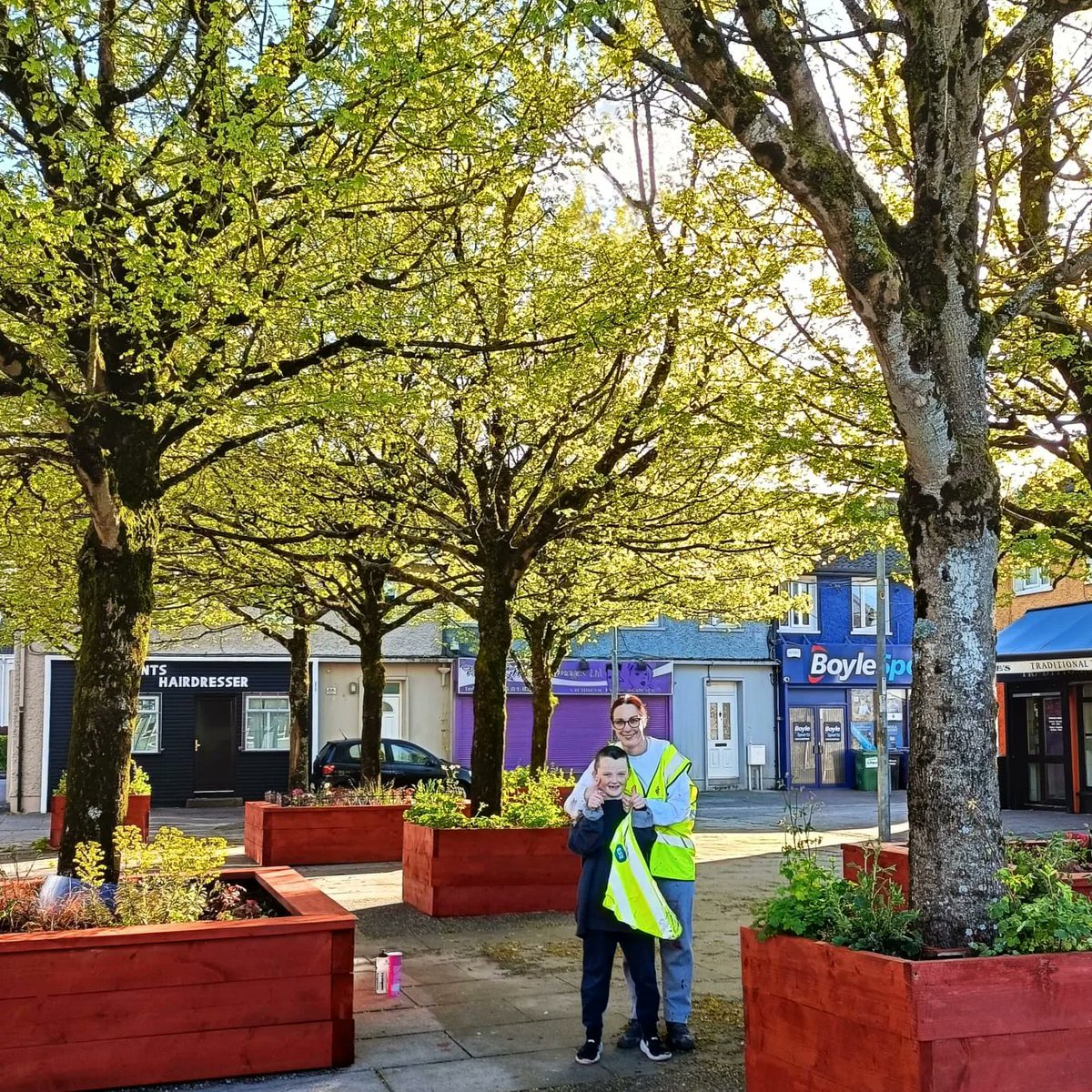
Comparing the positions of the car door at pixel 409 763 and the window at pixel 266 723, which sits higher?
the window at pixel 266 723

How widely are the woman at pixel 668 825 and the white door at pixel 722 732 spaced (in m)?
29.4

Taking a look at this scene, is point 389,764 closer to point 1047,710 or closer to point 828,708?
point 1047,710

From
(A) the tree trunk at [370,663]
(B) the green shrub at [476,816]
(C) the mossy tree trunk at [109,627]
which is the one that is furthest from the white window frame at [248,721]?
(C) the mossy tree trunk at [109,627]

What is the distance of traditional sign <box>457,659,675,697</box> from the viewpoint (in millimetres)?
33938

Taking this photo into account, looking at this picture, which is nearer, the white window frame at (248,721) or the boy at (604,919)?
the boy at (604,919)

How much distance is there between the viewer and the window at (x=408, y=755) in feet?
81.8

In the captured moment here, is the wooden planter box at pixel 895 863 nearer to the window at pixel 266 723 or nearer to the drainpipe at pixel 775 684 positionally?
the window at pixel 266 723

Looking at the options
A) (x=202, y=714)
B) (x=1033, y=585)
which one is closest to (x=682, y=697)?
(x=1033, y=585)

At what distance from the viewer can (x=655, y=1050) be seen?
6137mm

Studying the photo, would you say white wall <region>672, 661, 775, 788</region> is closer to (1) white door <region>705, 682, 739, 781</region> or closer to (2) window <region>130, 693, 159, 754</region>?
(1) white door <region>705, 682, 739, 781</region>

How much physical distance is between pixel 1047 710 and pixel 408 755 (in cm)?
1375

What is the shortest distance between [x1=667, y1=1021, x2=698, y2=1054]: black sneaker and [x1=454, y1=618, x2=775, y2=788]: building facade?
2662 centimetres

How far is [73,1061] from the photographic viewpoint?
5480mm

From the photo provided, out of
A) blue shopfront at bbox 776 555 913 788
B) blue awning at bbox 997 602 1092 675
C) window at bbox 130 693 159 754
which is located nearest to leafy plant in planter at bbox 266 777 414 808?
window at bbox 130 693 159 754
